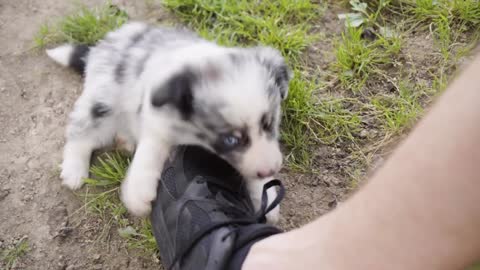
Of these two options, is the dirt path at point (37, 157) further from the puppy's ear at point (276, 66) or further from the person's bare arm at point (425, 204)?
the person's bare arm at point (425, 204)

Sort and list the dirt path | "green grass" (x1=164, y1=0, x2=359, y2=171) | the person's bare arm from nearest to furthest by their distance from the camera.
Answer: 1. the person's bare arm
2. the dirt path
3. "green grass" (x1=164, y1=0, x2=359, y2=171)

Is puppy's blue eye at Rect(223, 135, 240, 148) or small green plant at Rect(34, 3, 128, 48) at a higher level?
puppy's blue eye at Rect(223, 135, 240, 148)

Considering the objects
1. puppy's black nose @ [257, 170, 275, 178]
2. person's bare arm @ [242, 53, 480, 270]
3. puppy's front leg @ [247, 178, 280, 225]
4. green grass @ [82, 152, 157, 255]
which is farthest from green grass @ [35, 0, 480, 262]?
person's bare arm @ [242, 53, 480, 270]

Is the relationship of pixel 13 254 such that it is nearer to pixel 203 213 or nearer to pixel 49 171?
pixel 49 171

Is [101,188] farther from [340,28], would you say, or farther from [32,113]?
[340,28]

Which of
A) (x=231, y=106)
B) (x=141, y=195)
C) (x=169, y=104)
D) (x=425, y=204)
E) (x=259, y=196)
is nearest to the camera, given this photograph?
(x=425, y=204)

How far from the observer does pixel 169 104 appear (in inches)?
100

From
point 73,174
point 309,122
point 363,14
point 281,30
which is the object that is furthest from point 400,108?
point 73,174

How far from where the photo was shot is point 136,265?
2717 millimetres

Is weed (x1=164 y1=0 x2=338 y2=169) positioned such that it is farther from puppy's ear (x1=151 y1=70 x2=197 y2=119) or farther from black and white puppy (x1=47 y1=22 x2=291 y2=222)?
puppy's ear (x1=151 y1=70 x2=197 y2=119)

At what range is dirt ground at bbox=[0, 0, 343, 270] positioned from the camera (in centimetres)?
276

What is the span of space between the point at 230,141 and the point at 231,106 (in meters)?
0.17

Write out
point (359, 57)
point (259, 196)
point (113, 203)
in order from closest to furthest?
point (259, 196), point (113, 203), point (359, 57)

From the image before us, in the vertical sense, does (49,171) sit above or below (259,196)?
below
